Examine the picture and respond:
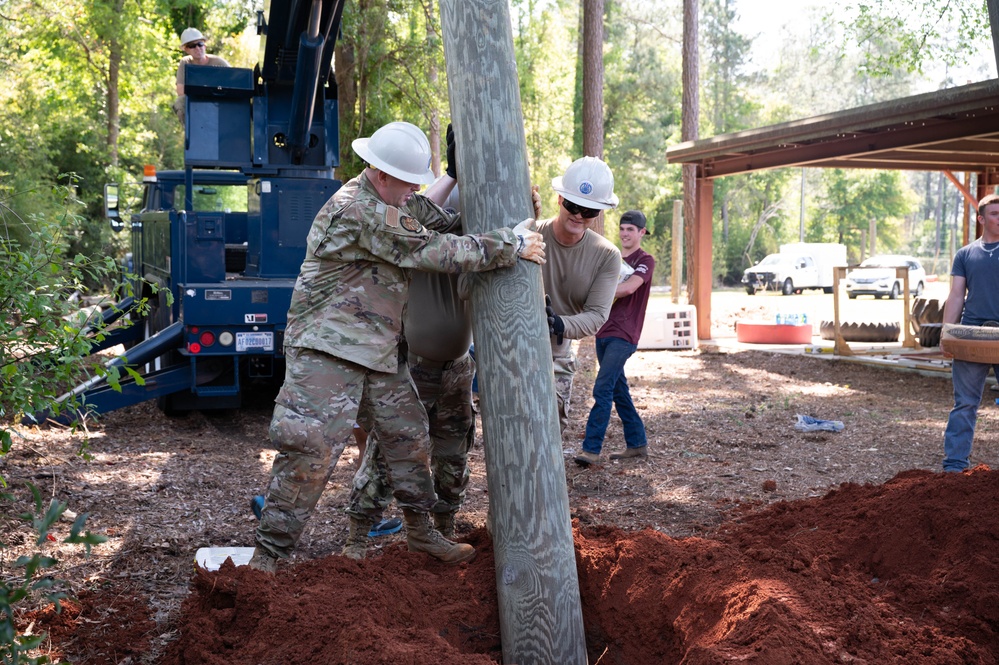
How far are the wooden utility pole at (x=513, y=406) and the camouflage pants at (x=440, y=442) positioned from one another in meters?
1.32

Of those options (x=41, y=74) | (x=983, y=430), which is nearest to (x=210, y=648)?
Answer: (x=983, y=430)

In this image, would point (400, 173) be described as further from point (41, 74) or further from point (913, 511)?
point (41, 74)

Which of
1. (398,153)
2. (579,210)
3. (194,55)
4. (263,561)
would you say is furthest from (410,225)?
(194,55)

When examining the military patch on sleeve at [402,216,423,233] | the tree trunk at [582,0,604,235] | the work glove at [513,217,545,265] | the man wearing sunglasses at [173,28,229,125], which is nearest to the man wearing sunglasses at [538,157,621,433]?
the military patch on sleeve at [402,216,423,233]

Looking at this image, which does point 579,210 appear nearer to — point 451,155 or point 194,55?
point 451,155

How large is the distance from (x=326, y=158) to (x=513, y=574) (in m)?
6.49

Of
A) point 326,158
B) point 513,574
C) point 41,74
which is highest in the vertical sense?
point 41,74

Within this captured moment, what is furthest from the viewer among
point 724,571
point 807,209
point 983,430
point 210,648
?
point 807,209

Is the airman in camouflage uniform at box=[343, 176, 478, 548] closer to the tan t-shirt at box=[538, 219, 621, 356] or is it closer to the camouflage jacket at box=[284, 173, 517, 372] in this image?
the camouflage jacket at box=[284, 173, 517, 372]

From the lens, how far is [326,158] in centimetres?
902

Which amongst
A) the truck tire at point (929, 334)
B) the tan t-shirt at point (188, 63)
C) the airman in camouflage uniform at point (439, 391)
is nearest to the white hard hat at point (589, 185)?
the airman in camouflage uniform at point (439, 391)

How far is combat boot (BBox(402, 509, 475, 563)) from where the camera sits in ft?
13.7

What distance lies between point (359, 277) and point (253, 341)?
427 centimetres

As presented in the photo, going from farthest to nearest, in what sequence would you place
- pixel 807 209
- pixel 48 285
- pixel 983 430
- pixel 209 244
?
1. pixel 807 209
2. pixel 983 430
3. pixel 209 244
4. pixel 48 285
